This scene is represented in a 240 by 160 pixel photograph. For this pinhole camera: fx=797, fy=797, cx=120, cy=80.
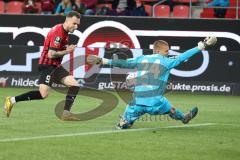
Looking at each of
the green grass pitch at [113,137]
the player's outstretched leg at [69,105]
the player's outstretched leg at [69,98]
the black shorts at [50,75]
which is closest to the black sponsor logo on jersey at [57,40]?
the black shorts at [50,75]

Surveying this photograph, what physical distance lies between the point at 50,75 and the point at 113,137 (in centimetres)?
295

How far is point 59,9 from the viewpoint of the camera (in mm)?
24188

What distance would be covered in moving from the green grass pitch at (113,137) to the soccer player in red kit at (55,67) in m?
0.35

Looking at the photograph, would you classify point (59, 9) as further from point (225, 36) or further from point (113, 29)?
point (225, 36)

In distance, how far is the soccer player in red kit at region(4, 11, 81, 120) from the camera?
1415cm

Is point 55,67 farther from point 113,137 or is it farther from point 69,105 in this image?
point 113,137

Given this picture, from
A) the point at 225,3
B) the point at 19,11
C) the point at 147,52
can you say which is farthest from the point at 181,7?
A: the point at 19,11

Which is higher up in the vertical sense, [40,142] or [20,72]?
[40,142]

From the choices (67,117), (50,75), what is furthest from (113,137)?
(50,75)

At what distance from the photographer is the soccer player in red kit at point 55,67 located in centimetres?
1415

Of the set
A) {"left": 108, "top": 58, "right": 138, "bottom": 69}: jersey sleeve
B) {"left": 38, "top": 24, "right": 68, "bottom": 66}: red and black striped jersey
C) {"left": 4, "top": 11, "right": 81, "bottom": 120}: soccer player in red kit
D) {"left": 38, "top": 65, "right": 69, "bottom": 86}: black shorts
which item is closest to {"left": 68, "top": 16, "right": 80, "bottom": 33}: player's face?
{"left": 4, "top": 11, "right": 81, "bottom": 120}: soccer player in red kit

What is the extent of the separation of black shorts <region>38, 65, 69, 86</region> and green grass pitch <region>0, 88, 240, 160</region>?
67 centimetres

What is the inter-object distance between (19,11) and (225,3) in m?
6.47

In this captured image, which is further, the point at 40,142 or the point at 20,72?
the point at 20,72
